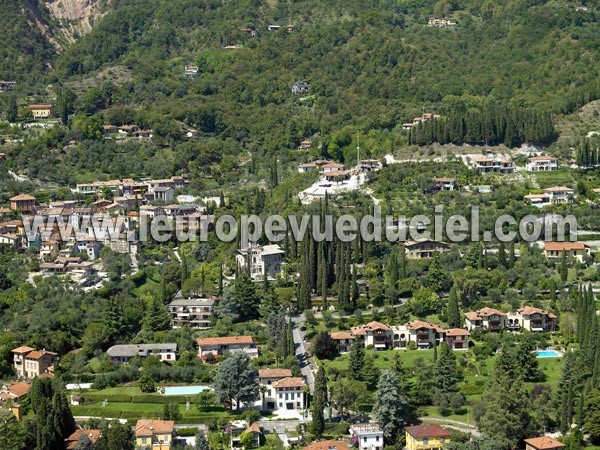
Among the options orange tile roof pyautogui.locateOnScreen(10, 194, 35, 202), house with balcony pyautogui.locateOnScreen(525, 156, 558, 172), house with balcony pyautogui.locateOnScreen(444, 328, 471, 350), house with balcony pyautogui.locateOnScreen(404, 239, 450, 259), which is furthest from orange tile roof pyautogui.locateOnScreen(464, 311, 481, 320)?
orange tile roof pyautogui.locateOnScreen(10, 194, 35, 202)

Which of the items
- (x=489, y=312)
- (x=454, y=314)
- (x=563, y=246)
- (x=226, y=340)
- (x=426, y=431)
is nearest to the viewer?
(x=426, y=431)

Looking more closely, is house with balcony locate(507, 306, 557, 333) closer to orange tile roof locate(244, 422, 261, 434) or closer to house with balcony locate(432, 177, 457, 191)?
orange tile roof locate(244, 422, 261, 434)

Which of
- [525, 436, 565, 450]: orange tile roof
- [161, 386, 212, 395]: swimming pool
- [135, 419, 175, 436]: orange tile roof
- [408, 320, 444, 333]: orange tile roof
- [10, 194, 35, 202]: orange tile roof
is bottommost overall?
[525, 436, 565, 450]: orange tile roof

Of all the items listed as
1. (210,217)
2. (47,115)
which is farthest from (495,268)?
(47,115)

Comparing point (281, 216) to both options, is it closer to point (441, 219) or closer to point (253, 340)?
point (441, 219)

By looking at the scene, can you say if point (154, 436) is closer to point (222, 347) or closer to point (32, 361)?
point (222, 347)

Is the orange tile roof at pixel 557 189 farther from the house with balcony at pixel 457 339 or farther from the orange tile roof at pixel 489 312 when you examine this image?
the house with balcony at pixel 457 339

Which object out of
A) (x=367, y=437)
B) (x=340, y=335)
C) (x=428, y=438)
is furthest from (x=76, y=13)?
(x=428, y=438)

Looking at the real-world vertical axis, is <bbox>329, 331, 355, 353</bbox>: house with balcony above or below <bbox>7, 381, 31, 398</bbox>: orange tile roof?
above
